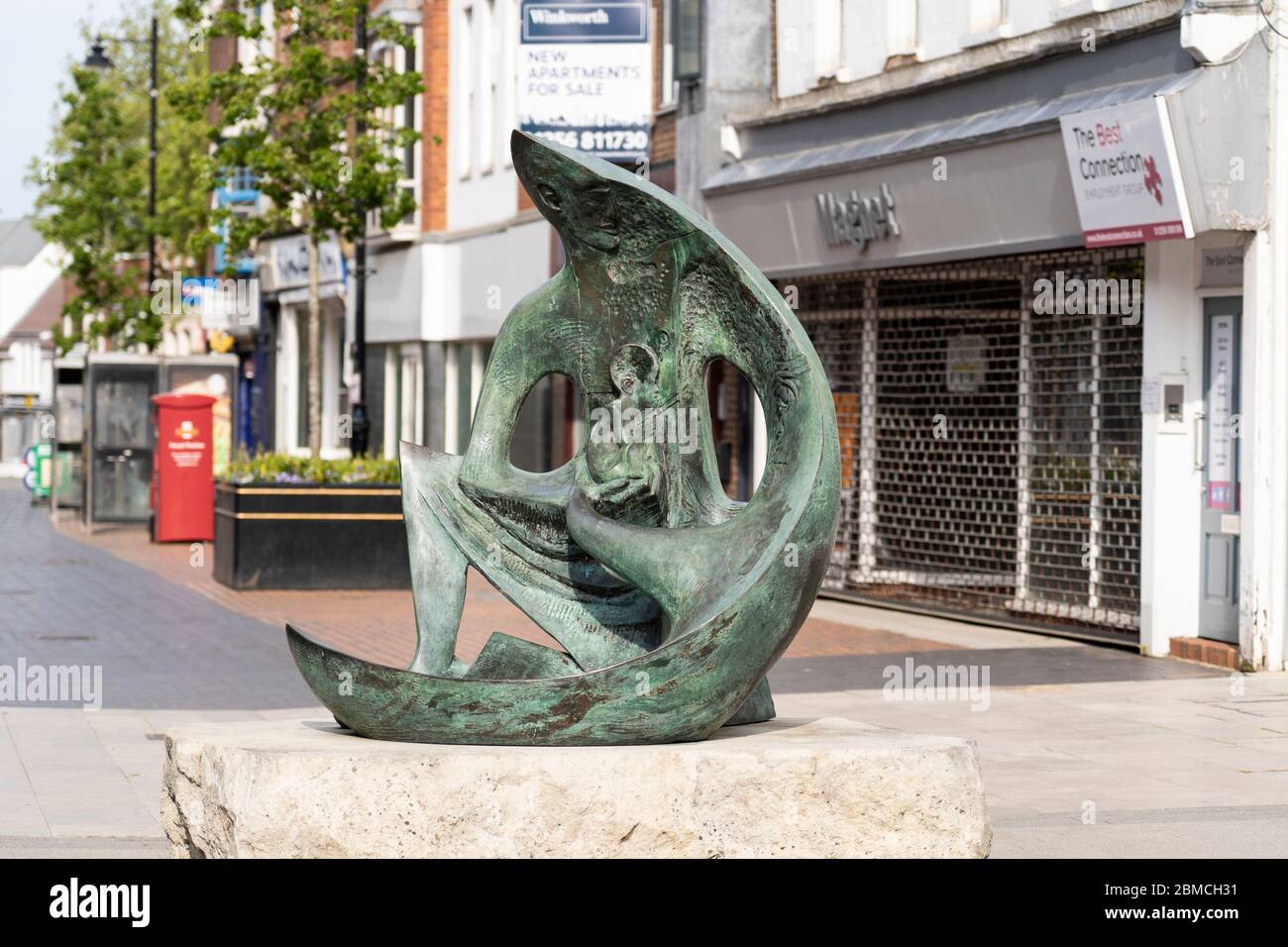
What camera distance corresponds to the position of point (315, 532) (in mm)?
18672

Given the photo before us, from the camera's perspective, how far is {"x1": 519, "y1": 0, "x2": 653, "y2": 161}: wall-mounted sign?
62.4 ft

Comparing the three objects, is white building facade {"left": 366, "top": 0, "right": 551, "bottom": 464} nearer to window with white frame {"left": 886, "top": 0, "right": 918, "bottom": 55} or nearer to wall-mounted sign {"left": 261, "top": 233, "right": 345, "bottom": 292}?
wall-mounted sign {"left": 261, "top": 233, "right": 345, "bottom": 292}

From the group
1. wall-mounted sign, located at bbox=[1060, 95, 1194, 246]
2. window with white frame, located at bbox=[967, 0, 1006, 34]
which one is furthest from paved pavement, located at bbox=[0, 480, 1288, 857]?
window with white frame, located at bbox=[967, 0, 1006, 34]

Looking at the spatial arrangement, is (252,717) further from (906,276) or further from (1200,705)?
(906,276)

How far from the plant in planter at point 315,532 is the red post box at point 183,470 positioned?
20.6 ft

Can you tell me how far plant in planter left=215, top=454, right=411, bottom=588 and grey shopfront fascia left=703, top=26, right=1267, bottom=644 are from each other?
424 cm

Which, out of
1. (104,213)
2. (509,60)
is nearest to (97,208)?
(104,213)

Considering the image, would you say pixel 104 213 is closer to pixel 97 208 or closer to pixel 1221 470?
pixel 97 208

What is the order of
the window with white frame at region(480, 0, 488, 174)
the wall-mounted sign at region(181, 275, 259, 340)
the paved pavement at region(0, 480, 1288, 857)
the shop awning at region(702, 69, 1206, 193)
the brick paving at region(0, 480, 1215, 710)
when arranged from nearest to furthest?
the paved pavement at region(0, 480, 1288, 857) → the brick paving at region(0, 480, 1215, 710) → the shop awning at region(702, 69, 1206, 193) → the window with white frame at region(480, 0, 488, 174) → the wall-mounted sign at region(181, 275, 259, 340)

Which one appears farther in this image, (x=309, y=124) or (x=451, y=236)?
(x=451, y=236)

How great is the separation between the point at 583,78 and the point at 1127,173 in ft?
22.2

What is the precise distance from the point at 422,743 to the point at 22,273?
336 feet

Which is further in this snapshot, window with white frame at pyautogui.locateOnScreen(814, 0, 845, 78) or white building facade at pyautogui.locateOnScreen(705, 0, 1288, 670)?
window with white frame at pyautogui.locateOnScreen(814, 0, 845, 78)
